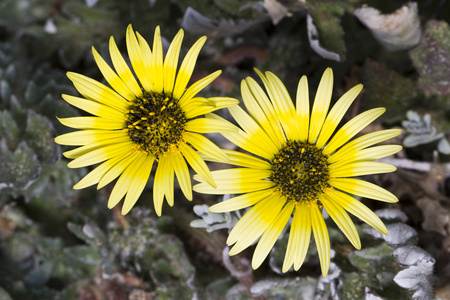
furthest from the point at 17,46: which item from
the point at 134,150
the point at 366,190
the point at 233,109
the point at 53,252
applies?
the point at 366,190

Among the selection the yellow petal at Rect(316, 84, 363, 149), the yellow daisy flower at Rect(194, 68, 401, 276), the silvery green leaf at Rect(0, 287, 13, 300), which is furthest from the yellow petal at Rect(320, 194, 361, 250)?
the silvery green leaf at Rect(0, 287, 13, 300)

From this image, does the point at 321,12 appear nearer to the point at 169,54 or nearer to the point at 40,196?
the point at 169,54

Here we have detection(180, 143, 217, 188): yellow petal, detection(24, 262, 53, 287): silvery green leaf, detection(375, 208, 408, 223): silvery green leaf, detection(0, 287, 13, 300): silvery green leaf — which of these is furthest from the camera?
detection(24, 262, 53, 287): silvery green leaf

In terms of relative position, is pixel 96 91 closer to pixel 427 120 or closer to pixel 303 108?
pixel 303 108

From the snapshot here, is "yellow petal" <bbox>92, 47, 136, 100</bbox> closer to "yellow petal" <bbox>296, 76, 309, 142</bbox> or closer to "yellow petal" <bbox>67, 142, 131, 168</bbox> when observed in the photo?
"yellow petal" <bbox>67, 142, 131, 168</bbox>

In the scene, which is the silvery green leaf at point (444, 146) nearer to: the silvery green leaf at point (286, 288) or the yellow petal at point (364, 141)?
the yellow petal at point (364, 141)

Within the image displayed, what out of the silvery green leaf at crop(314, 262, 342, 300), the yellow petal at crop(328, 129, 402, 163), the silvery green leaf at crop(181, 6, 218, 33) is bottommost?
the silvery green leaf at crop(314, 262, 342, 300)

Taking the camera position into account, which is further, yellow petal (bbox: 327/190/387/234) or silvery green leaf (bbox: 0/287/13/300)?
silvery green leaf (bbox: 0/287/13/300)

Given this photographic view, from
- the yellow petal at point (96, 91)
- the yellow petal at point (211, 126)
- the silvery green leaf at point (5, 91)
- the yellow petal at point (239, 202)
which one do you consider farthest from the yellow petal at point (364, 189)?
the silvery green leaf at point (5, 91)
